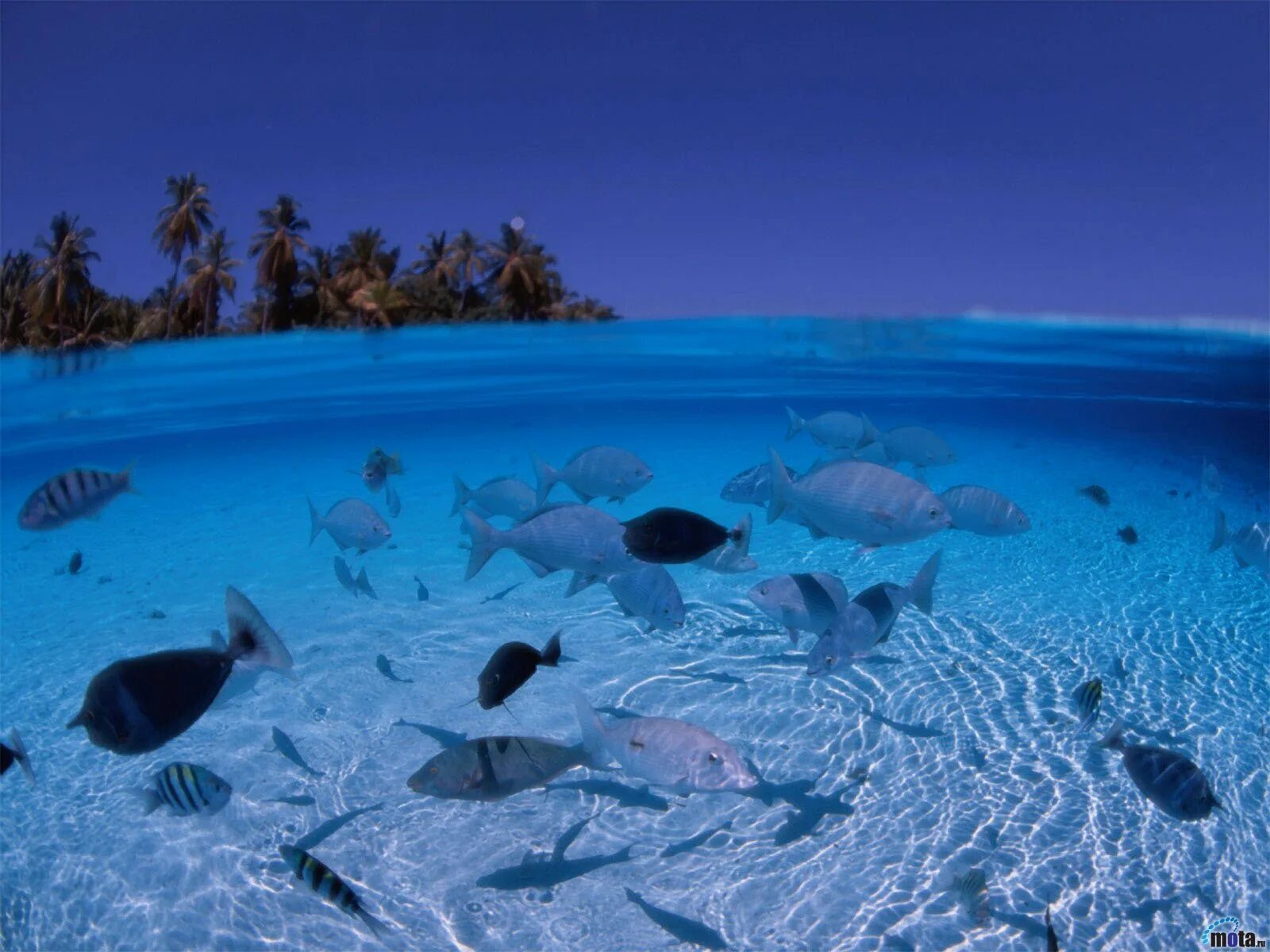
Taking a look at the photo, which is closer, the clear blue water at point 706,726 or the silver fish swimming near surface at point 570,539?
the silver fish swimming near surface at point 570,539

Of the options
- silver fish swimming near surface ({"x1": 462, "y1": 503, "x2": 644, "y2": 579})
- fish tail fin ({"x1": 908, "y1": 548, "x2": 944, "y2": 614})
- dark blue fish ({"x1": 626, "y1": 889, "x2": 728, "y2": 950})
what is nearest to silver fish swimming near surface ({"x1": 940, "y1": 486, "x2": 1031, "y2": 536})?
fish tail fin ({"x1": 908, "y1": 548, "x2": 944, "y2": 614})

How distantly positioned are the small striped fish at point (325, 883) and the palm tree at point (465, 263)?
2989cm

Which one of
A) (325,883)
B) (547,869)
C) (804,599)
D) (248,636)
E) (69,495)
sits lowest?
(547,869)

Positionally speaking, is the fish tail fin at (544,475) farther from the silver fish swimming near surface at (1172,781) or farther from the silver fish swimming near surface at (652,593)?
the silver fish swimming near surface at (1172,781)

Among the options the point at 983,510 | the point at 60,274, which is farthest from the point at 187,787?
the point at 60,274

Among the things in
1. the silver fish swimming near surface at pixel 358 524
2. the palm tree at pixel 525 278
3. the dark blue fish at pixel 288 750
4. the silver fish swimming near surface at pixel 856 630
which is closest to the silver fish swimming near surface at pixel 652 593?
the silver fish swimming near surface at pixel 856 630

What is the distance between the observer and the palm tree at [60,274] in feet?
66.4

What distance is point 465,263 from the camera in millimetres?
40375

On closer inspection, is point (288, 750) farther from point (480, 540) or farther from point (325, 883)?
point (325, 883)

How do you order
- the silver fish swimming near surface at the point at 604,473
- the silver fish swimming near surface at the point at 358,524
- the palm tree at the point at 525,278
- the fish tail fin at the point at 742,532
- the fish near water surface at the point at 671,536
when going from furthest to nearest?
1. the palm tree at the point at 525,278
2. the silver fish swimming near surface at the point at 358,524
3. the silver fish swimming near surface at the point at 604,473
4. the fish tail fin at the point at 742,532
5. the fish near water surface at the point at 671,536

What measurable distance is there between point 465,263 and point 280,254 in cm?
1016

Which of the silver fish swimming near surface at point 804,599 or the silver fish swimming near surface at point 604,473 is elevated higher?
the silver fish swimming near surface at point 604,473

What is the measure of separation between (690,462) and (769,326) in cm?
1651

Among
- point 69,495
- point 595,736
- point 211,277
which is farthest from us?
point 211,277
